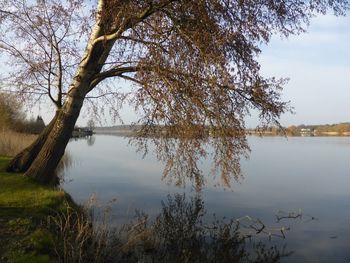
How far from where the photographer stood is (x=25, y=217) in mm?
9305

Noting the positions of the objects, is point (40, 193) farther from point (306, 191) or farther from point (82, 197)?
point (306, 191)

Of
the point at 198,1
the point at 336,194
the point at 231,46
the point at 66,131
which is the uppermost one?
the point at 198,1

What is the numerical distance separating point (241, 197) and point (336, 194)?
17.2 feet

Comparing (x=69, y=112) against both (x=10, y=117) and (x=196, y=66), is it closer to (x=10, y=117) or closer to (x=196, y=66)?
(x=196, y=66)

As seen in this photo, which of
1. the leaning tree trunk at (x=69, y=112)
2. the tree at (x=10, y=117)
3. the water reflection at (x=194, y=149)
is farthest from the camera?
the tree at (x=10, y=117)

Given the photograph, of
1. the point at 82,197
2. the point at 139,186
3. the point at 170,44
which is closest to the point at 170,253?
the point at 170,44

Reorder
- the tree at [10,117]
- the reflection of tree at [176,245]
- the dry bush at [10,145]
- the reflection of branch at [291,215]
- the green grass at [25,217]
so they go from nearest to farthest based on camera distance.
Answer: the green grass at [25,217]
the reflection of tree at [176,245]
the reflection of branch at [291,215]
the dry bush at [10,145]
the tree at [10,117]

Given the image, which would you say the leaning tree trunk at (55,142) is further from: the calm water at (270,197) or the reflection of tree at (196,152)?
the calm water at (270,197)

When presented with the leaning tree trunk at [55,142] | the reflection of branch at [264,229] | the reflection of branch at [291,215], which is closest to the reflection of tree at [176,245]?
the reflection of branch at [264,229]

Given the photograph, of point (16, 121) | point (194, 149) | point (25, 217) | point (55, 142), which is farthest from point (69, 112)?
point (16, 121)

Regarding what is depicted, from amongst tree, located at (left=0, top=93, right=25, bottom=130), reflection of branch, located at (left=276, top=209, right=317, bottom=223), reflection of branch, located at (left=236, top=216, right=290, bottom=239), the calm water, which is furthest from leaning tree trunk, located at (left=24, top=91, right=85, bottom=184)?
tree, located at (left=0, top=93, right=25, bottom=130)

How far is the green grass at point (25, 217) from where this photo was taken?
7422mm

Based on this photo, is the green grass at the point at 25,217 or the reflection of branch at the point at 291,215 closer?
the green grass at the point at 25,217

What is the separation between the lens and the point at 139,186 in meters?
22.2
